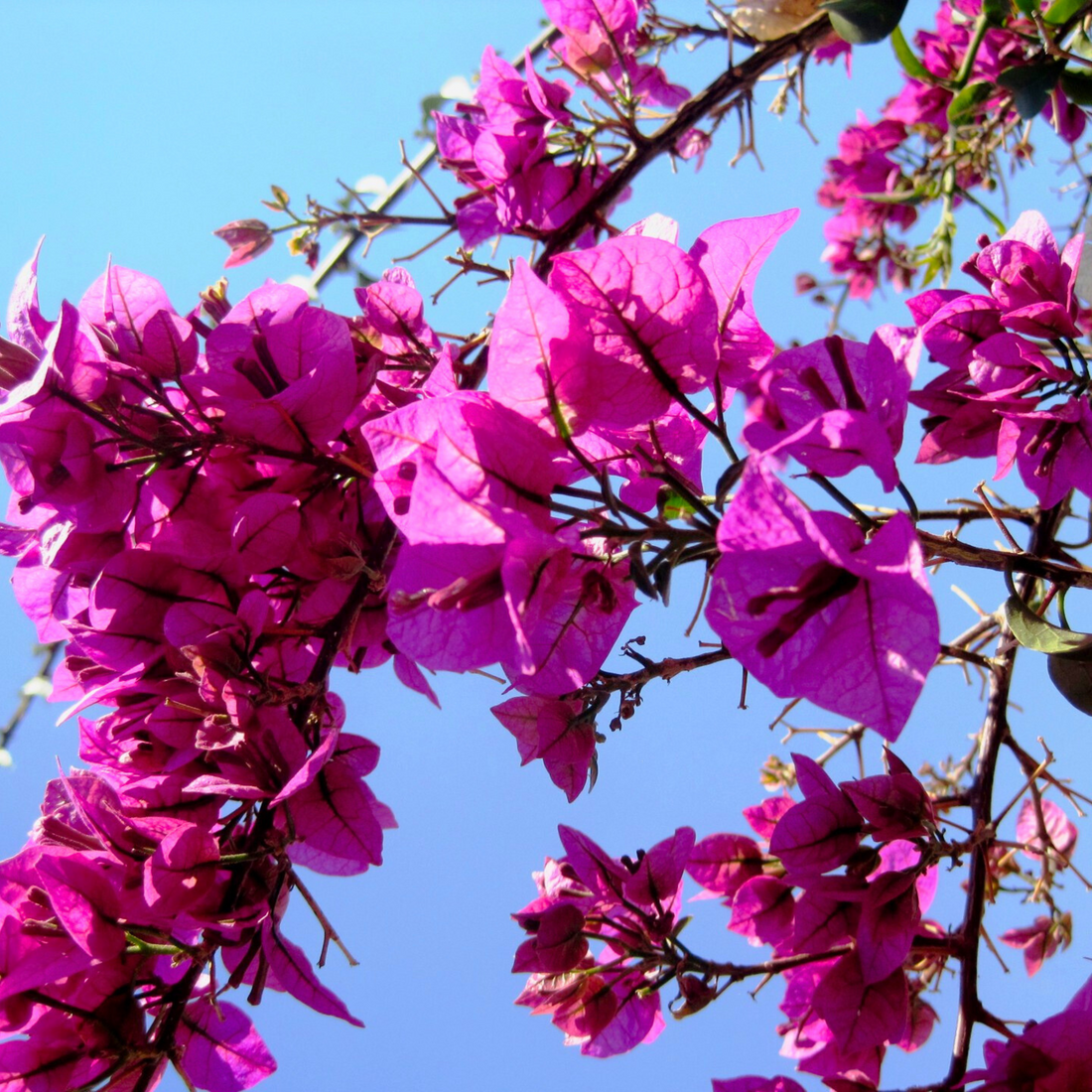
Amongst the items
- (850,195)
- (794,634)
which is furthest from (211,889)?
(850,195)

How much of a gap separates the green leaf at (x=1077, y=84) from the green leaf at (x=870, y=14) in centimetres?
21

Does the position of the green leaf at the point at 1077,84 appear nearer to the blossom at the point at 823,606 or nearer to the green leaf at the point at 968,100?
the green leaf at the point at 968,100

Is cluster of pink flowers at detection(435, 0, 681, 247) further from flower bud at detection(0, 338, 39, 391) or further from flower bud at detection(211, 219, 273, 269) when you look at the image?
flower bud at detection(0, 338, 39, 391)

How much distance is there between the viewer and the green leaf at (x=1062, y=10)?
0.73 m

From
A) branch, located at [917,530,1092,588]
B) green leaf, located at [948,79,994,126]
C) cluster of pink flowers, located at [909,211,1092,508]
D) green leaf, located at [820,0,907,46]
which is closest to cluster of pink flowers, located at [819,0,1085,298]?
green leaf, located at [948,79,994,126]

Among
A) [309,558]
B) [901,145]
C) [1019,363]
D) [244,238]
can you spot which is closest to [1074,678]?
[1019,363]

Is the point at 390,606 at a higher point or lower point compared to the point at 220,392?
lower

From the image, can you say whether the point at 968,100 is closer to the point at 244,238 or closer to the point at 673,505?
the point at 673,505

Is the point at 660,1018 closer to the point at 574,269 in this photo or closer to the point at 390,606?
the point at 390,606

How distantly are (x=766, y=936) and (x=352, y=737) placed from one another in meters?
0.37

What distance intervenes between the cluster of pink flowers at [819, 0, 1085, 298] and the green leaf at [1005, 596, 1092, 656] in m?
0.62

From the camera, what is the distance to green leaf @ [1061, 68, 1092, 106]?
2.55 feet

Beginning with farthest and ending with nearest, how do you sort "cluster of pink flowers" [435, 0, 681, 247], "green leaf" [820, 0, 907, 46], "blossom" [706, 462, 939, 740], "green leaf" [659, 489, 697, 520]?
"cluster of pink flowers" [435, 0, 681, 247], "green leaf" [820, 0, 907, 46], "green leaf" [659, 489, 697, 520], "blossom" [706, 462, 939, 740]

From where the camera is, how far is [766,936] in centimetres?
70
